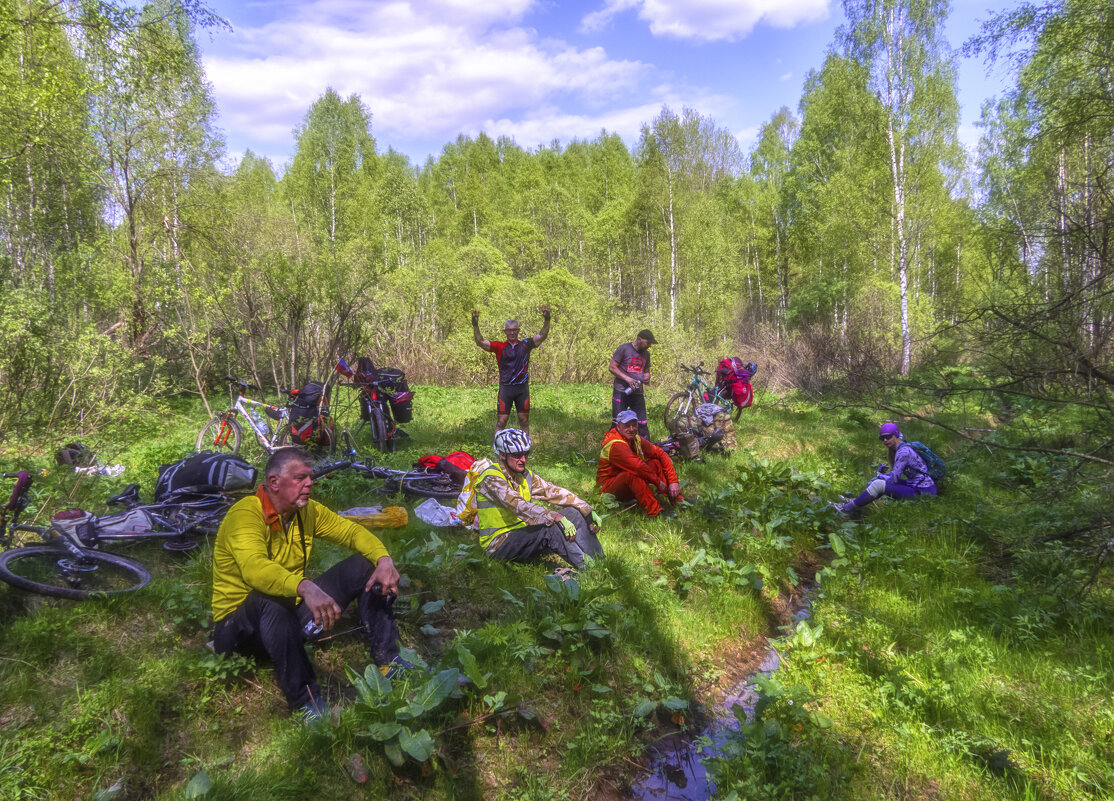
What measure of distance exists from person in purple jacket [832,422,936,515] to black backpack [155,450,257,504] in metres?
6.12

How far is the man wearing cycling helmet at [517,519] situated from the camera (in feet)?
14.6

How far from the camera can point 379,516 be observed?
502 centimetres

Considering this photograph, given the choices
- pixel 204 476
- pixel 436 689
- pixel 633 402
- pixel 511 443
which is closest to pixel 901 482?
pixel 633 402

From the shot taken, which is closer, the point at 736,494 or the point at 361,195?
the point at 736,494

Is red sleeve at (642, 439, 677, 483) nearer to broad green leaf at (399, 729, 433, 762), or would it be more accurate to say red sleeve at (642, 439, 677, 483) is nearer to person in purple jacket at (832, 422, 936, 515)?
person in purple jacket at (832, 422, 936, 515)

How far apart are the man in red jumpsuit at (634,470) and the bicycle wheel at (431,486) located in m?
1.60

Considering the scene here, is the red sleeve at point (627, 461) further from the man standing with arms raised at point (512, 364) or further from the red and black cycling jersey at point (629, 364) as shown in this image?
the man standing with arms raised at point (512, 364)

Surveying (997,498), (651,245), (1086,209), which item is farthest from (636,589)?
(651,245)

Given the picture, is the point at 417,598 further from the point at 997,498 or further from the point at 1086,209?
the point at 997,498

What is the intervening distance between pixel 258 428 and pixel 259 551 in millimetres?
4886

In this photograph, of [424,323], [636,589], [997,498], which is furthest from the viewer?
[424,323]

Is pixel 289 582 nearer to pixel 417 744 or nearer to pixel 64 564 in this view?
pixel 417 744

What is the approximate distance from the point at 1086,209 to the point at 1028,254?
5.59 feet

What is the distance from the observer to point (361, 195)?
93.3ft
